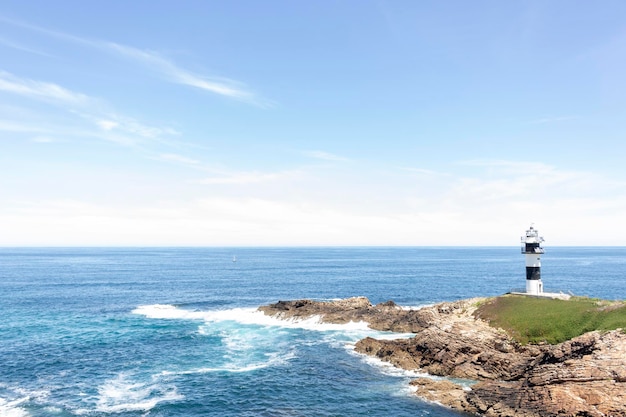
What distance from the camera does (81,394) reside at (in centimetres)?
4119

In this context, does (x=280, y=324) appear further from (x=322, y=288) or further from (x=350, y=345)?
(x=322, y=288)

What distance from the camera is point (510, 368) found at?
43.6 meters

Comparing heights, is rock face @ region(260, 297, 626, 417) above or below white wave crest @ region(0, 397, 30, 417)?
above

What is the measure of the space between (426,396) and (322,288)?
82.8 meters

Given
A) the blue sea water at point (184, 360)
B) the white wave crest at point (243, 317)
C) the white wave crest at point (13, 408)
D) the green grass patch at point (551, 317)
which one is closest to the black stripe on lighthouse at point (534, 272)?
the green grass patch at point (551, 317)

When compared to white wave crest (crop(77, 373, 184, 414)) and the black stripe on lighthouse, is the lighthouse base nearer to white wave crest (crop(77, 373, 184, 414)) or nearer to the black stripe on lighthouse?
the black stripe on lighthouse

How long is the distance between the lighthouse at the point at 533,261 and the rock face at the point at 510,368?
359 inches

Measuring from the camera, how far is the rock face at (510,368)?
3391cm

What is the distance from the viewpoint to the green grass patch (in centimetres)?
4562

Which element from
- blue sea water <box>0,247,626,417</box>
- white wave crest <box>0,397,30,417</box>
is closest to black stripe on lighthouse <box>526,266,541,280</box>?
blue sea water <box>0,247,626,417</box>

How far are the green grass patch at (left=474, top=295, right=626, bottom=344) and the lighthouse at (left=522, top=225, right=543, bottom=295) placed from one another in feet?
16.4

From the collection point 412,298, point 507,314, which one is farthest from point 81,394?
point 412,298

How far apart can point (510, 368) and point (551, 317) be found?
10635mm

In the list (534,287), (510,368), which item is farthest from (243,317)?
(534,287)
